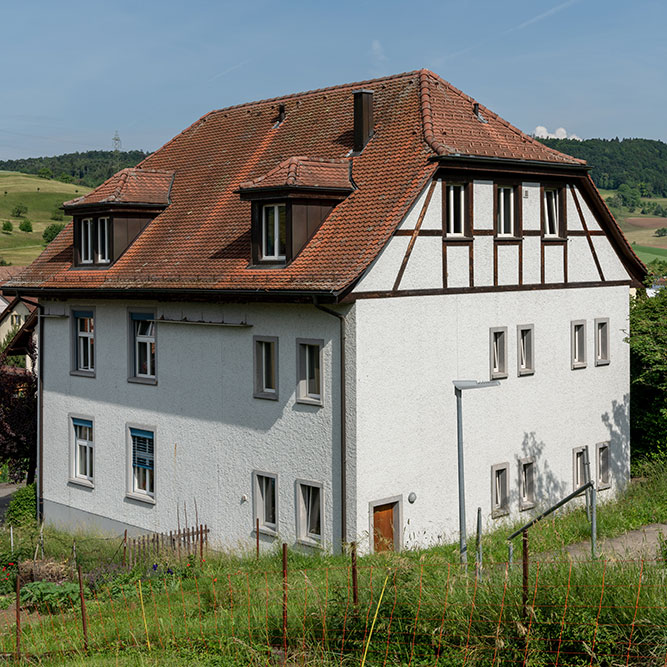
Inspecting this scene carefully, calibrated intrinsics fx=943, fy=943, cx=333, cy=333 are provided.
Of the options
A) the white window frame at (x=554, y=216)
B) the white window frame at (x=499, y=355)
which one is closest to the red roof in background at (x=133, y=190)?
the white window frame at (x=499, y=355)

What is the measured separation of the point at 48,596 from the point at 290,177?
896cm

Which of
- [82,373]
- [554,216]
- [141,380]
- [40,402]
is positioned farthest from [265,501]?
[554,216]

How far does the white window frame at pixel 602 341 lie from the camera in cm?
2311

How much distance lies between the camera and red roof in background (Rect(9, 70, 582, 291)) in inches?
717

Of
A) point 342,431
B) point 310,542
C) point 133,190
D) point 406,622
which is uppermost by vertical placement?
point 133,190

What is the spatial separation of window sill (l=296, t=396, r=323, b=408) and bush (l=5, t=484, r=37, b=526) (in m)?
11.2

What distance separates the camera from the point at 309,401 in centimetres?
1802

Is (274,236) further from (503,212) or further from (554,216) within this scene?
(554,216)

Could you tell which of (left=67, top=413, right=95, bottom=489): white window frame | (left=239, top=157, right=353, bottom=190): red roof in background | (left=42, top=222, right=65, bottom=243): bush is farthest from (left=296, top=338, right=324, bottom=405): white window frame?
(left=42, top=222, right=65, bottom=243): bush

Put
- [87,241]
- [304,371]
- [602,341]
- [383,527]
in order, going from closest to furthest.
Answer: [383,527]
[304,371]
[602,341]
[87,241]

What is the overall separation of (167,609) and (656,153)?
417 feet

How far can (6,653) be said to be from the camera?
11781 mm

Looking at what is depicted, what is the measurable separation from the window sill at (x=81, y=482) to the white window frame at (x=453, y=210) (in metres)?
11.2

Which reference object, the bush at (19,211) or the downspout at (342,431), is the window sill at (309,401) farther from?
the bush at (19,211)
